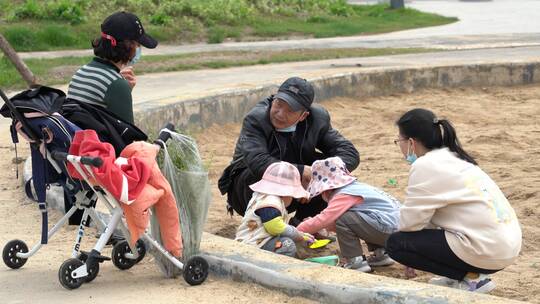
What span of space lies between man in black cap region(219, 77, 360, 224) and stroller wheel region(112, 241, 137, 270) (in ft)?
3.64

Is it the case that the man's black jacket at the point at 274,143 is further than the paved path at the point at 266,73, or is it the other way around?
the paved path at the point at 266,73

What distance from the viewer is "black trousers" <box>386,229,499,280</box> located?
5.49 meters

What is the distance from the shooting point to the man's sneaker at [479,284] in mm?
5539

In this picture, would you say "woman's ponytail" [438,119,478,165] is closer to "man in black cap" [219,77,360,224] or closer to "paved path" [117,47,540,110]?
"man in black cap" [219,77,360,224]

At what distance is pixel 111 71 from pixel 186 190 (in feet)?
2.50

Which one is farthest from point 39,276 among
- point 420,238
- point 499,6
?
point 499,6

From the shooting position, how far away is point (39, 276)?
588 centimetres

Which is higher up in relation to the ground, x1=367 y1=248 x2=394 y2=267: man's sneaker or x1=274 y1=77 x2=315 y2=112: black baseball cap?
x1=274 y1=77 x2=315 y2=112: black baseball cap

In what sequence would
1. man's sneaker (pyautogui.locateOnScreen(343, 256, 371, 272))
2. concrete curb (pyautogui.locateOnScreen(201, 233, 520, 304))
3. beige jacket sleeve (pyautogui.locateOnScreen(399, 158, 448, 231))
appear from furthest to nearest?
man's sneaker (pyautogui.locateOnScreen(343, 256, 371, 272)), beige jacket sleeve (pyautogui.locateOnScreen(399, 158, 448, 231)), concrete curb (pyautogui.locateOnScreen(201, 233, 520, 304))

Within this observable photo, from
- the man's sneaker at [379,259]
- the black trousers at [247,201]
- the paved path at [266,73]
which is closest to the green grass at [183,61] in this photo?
the paved path at [266,73]

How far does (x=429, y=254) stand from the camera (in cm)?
553

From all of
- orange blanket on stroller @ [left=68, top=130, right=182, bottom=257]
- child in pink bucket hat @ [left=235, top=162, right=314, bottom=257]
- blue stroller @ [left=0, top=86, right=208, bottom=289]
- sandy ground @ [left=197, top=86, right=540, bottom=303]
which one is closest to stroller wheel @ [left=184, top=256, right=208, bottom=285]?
blue stroller @ [left=0, top=86, right=208, bottom=289]

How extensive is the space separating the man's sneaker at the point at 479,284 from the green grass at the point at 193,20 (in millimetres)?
13881

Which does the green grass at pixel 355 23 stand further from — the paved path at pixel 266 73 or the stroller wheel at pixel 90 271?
the stroller wheel at pixel 90 271
